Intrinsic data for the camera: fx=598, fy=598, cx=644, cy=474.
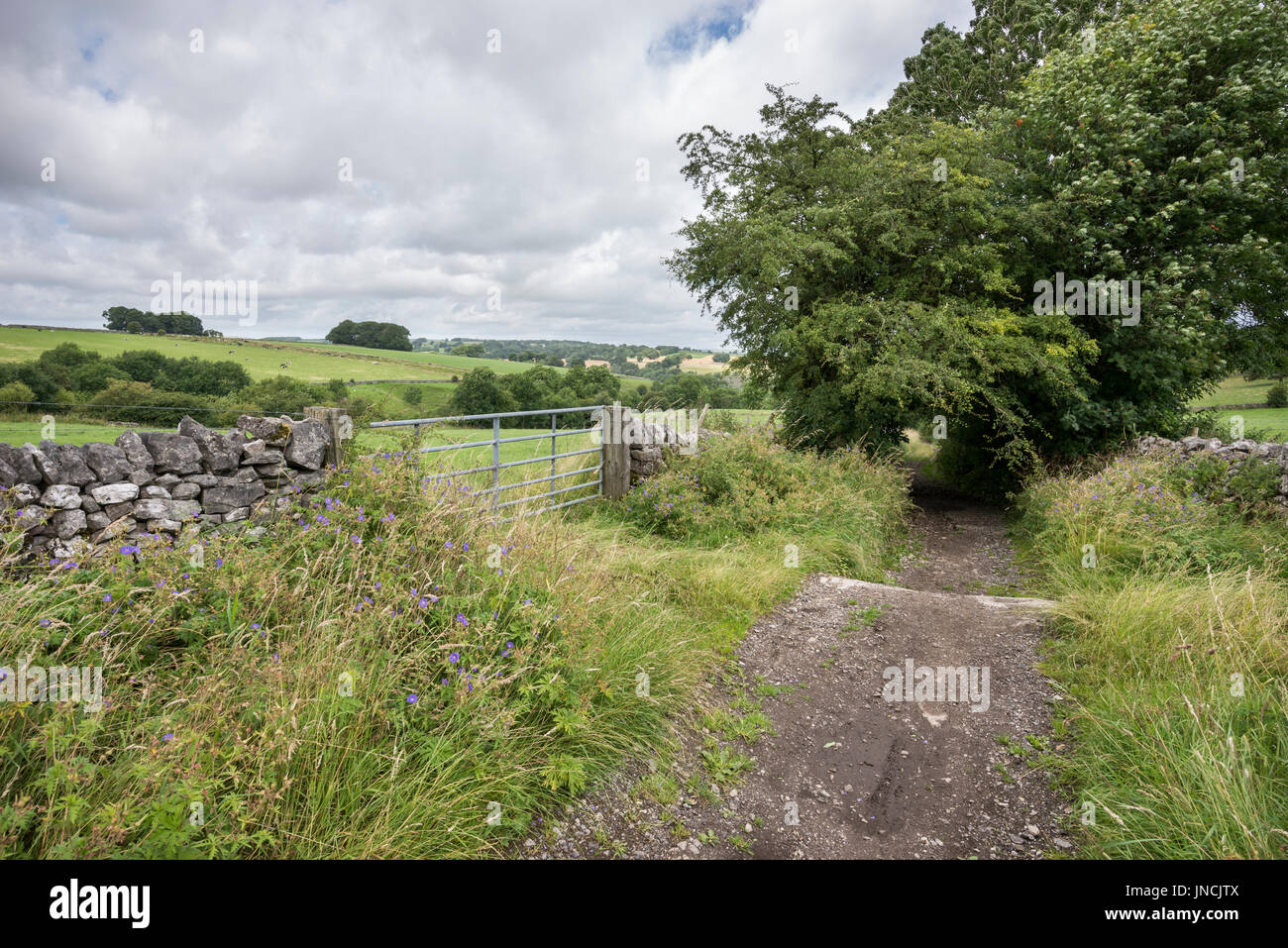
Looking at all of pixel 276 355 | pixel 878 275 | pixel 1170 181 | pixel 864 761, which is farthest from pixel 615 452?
pixel 276 355

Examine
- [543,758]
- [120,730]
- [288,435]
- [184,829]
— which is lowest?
[543,758]

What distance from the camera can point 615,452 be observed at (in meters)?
9.33

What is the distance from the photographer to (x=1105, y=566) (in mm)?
6512

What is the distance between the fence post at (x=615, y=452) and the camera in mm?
9297

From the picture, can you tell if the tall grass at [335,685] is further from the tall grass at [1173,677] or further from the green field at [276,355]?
the green field at [276,355]

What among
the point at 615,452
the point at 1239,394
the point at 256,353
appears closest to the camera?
the point at 615,452

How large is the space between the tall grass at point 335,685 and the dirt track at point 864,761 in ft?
1.22

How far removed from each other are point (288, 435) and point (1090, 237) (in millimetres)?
13973

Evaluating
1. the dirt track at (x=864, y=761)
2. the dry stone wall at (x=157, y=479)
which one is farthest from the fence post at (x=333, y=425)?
the dirt track at (x=864, y=761)

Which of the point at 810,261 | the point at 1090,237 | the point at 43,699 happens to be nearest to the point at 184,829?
the point at 43,699

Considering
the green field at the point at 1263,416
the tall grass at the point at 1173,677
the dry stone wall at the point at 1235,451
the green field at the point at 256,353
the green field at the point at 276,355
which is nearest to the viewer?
the tall grass at the point at 1173,677

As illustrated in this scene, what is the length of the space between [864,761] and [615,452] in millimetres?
6252

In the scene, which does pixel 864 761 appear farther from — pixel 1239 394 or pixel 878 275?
pixel 1239 394
